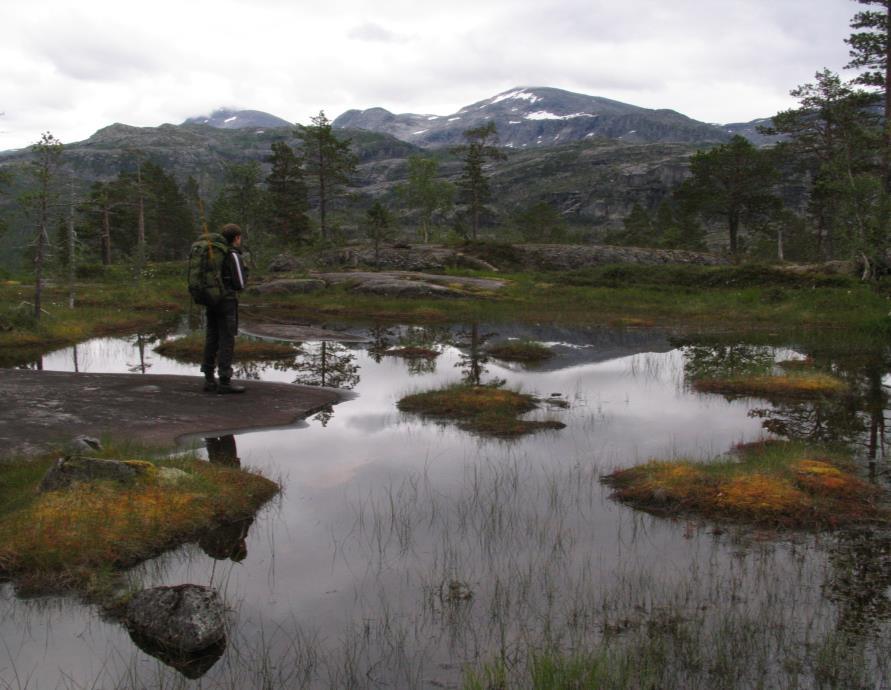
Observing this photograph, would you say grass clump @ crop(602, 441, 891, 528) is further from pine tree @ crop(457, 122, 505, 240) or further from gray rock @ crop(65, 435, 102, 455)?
pine tree @ crop(457, 122, 505, 240)

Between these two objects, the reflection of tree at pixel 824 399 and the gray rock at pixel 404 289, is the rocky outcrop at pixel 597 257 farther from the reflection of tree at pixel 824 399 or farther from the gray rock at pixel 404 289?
the reflection of tree at pixel 824 399

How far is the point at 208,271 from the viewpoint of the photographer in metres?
Result: 11.5

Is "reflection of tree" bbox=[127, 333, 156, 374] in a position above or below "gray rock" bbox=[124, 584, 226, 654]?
above

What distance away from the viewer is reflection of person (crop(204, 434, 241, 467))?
9.04 meters

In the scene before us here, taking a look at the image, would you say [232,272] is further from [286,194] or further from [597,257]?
[286,194]

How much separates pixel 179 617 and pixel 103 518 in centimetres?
213

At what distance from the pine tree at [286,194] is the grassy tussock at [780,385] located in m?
54.1

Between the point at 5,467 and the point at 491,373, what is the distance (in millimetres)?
11048

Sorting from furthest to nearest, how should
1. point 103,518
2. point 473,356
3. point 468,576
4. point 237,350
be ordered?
point 473,356 → point 237,350 → point 103,518 → point 468,576

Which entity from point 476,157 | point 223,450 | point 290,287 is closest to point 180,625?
point 223,450

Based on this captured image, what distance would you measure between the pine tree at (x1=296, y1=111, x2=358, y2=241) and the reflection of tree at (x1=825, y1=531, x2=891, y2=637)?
5127cm

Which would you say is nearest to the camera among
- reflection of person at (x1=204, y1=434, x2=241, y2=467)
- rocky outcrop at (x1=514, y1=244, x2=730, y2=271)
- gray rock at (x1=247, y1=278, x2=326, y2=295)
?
reflection of person at (x1=204, y1=434, x2=241, y2=467)

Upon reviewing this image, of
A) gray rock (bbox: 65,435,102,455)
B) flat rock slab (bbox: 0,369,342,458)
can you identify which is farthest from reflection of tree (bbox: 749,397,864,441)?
gray rock (bbox: 65,435,102,455)

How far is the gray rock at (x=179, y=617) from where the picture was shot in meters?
4.77
